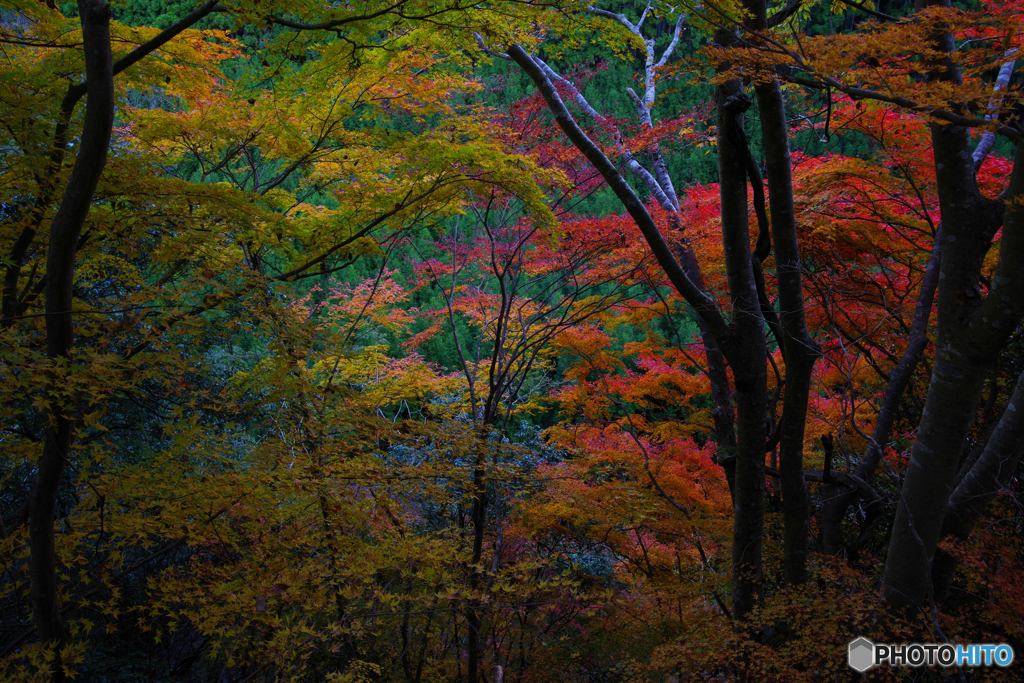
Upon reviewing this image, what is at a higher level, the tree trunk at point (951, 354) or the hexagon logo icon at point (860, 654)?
the tree trunk at point (951, 354)

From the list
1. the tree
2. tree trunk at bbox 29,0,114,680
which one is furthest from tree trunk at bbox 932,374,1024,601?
tree trunk at bbox 29,0,114,680

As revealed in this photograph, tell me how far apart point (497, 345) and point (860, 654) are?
11.2 ft

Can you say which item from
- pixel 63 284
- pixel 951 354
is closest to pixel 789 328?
pixel 951 354

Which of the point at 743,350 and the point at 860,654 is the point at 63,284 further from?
the point at 860,654

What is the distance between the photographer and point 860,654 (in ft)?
9.99

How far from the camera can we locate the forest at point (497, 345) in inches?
116

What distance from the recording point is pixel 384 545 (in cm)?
422

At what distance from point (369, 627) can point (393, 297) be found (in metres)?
6.27

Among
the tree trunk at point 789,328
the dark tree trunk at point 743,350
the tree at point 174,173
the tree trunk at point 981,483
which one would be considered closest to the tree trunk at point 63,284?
the tree at point 174,173

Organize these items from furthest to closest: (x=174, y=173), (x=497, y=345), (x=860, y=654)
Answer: (x=174, y=173)
(x=497, y=345)
(x=860, y=654)

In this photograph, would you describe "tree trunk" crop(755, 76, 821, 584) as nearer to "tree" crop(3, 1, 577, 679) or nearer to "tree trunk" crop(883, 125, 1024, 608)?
"tree trunk" crop(883, 125, 1024, 608)

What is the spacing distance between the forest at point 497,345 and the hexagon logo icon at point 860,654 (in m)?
0.03

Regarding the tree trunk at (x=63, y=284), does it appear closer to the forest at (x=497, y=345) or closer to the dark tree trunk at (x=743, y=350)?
the forest at (x=497, y=345)

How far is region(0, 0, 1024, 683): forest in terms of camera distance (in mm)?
2941
